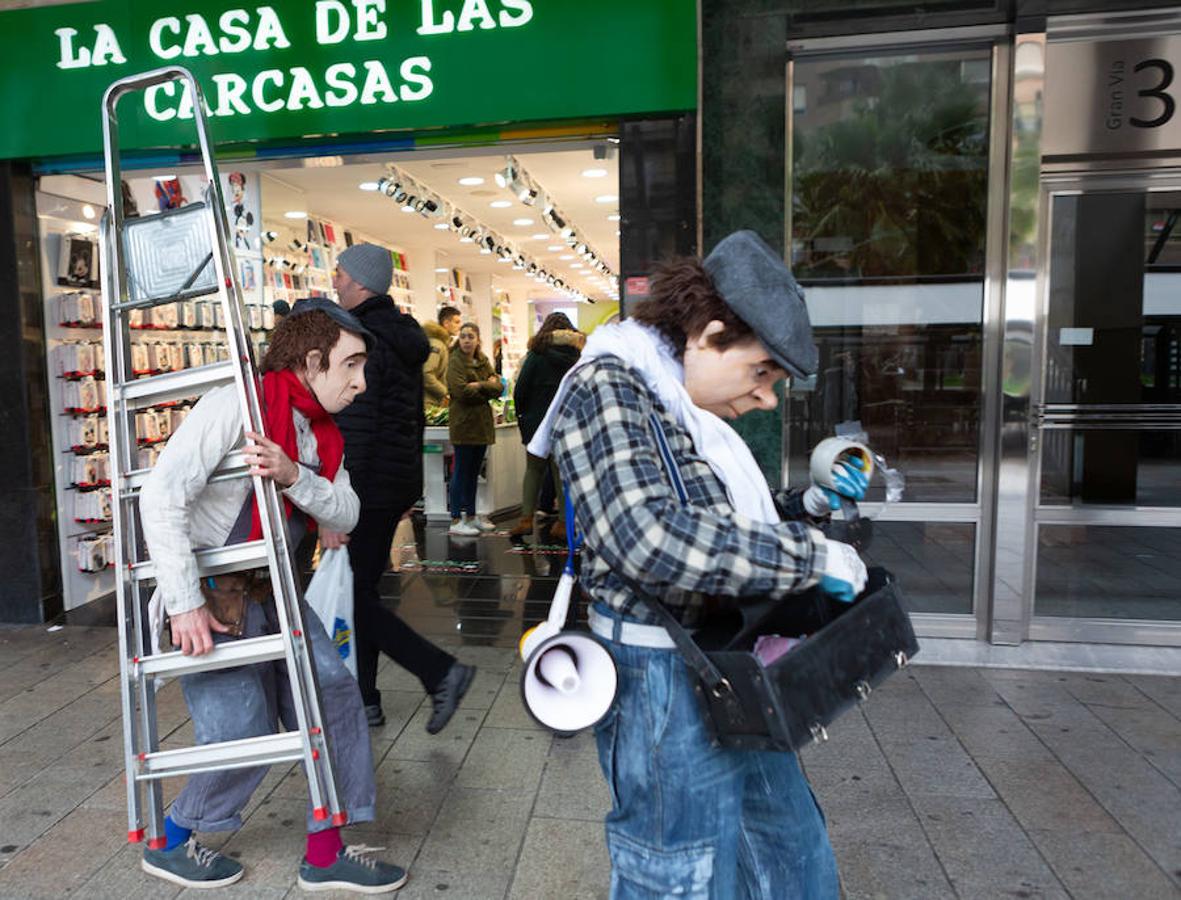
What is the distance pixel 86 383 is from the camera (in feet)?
17.3

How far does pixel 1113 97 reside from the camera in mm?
4332

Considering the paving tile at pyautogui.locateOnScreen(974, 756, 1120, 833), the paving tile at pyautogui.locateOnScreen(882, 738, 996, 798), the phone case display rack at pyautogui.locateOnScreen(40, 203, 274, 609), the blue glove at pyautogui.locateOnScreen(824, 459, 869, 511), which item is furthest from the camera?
the phone case display rack at pyautogui.locateOnScreen(40, 203, 274, 609)

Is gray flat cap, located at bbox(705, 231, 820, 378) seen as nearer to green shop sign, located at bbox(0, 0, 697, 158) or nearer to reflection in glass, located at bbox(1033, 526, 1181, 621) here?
green shop sign, located at bbox(0, 0, 697, 158)

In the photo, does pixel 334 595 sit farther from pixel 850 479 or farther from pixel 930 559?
pixel 930 559

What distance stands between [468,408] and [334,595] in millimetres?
4719

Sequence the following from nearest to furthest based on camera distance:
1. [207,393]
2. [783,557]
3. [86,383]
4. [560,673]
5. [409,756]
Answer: [783,557], [560,673], [207,393], [409,756], [86,383]

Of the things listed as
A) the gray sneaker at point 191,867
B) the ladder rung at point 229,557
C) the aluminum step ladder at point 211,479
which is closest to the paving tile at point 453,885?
the gray sneaker at point 191,867

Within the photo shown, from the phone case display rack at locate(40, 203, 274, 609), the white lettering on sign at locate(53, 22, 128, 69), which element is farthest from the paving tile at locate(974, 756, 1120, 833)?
the white lettering on sign at locate(53, 22, 128, 69)

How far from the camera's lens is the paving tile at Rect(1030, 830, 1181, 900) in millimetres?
2527

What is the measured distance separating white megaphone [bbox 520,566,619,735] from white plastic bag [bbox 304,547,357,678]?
1.44 metres

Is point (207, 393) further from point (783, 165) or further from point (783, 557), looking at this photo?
point (783, 165)

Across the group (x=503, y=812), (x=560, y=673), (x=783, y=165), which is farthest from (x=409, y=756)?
(x=783, y=165)

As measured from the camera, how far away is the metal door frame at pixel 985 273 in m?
4.29

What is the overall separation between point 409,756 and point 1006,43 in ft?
13.6
